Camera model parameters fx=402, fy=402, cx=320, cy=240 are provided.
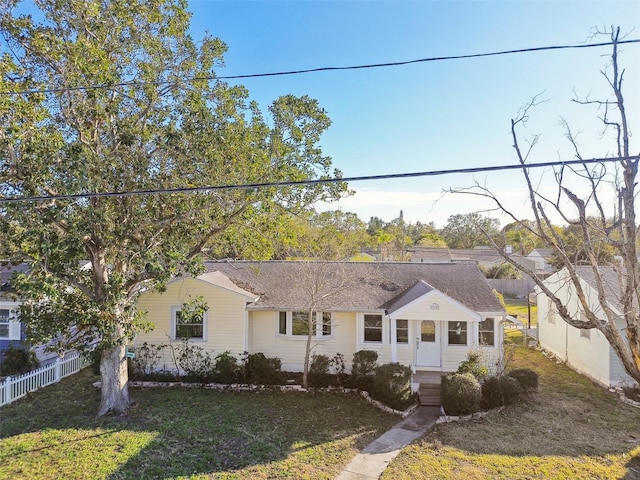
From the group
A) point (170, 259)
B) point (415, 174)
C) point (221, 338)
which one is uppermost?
point (415, 174)

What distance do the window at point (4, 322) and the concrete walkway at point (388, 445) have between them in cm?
1567

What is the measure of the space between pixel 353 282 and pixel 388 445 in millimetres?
7440

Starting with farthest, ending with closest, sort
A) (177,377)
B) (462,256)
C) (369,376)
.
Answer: (462,256), (177,377), (369,376)

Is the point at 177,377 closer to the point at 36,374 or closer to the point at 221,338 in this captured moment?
the point at 221,338

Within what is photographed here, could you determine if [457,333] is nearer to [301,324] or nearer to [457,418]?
[457,418]

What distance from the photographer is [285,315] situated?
1600cm

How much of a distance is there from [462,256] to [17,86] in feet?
160

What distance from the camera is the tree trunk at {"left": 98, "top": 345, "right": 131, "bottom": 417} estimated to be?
1179 centimetres

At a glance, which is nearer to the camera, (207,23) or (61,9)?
(61,9)

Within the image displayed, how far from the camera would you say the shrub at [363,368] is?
1398cm

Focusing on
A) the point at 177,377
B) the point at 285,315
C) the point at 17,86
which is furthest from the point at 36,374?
the point at 17,86

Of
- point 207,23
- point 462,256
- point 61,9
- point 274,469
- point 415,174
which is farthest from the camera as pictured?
point 462,256

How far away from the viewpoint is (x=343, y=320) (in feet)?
51.5

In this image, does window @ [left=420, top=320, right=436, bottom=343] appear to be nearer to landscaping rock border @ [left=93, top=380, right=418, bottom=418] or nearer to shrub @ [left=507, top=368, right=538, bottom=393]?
shrub @ [left=507, top=368, right=538, bottom=393]
